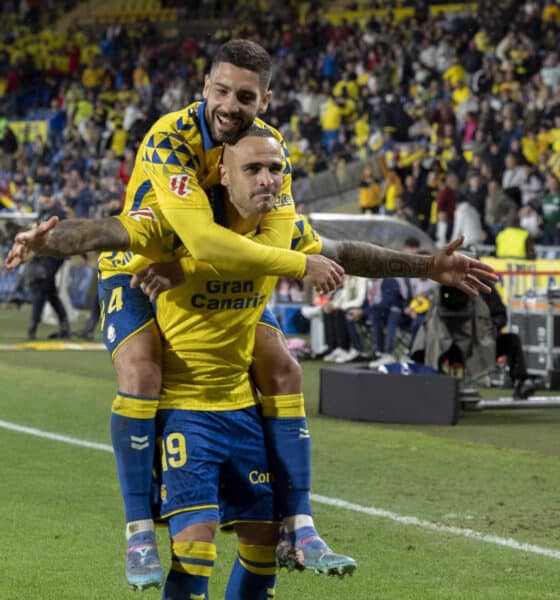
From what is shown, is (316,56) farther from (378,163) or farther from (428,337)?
(428,337)

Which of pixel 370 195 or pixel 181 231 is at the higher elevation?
pixel 370 195

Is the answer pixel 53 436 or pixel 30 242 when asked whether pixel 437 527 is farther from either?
pixel 53 436

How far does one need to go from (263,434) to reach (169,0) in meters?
40.4

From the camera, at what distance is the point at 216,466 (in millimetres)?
4895

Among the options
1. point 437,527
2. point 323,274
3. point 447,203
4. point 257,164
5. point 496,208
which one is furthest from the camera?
point 447,203

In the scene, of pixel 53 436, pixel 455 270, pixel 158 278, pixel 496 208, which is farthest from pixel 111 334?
pixel 496 208

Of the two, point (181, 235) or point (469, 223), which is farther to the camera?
point (469, 223)

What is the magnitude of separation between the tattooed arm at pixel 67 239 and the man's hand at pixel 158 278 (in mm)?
186

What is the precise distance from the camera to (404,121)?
26375mm

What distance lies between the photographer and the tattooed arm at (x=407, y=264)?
199 inches

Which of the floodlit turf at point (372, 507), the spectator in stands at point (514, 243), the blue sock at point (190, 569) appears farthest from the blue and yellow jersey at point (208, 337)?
the spectator in stands at point (514, 243)

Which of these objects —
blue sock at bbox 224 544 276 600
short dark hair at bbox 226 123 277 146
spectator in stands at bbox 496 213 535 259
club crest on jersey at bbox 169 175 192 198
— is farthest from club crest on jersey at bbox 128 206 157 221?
spectator in stands at bbox 496 213 535 259

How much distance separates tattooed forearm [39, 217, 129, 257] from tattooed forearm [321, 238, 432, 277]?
2.84 ft

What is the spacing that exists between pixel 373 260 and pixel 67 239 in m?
1.16
